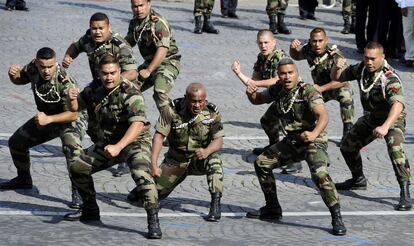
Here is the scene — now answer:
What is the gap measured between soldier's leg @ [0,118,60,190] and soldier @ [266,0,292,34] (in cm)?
1108

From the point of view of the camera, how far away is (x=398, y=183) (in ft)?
47.9

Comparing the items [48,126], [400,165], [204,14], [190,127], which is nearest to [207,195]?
[190,127]

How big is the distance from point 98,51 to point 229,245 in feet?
13.4

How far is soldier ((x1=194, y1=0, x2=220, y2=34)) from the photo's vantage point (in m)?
24.0

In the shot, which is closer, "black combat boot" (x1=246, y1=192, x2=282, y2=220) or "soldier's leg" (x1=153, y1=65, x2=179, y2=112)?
"black combat boot" (x1=246, y1=192, x2=282, y2=220)

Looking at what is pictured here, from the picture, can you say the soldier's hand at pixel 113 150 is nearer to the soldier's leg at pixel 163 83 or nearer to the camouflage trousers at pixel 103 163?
the camouflage trousers at pixel 103 163

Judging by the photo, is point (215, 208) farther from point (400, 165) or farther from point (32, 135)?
point (32, 135)

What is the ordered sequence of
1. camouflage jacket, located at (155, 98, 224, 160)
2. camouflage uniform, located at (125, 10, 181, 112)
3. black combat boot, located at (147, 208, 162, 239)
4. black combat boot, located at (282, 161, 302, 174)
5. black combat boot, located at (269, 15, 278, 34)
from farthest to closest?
black combat boot, located at (269, 15, 278, 34) → camouflage uniform, located at (125, 10, 181, 112) → black combat boot, located at (282, 161, 302, 174) → camouflage jacket, located at (155, 98, 224, 160) → black combat boot, located at (147, 208, 162, 239)

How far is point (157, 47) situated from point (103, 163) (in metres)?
Result: 3.41

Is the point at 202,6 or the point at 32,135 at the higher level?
the point at 32,135

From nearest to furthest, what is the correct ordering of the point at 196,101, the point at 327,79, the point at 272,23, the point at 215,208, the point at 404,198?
1. the point at 196,101
2. the point at 215,208
3. the point at 404,198
4. the point at 327,79
5. the point at 272,23

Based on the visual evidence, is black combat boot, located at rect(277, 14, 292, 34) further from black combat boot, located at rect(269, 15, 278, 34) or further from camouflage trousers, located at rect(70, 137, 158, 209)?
camouflage trousers, located at rect(70, 137, 158, 209)

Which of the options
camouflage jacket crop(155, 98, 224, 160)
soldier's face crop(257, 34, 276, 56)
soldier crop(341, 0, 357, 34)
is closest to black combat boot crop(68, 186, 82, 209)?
camouflage jacket crop(155, 98, 224, 160)

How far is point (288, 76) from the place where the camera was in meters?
13.0
